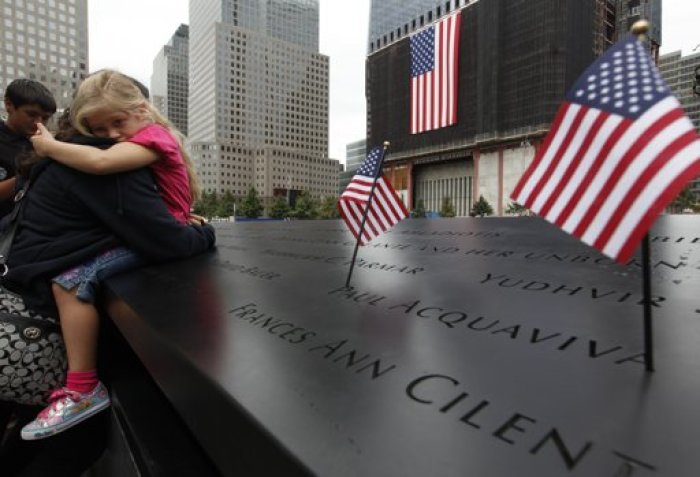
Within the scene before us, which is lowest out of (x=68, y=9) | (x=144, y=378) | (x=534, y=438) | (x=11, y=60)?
(x=144, y=378)

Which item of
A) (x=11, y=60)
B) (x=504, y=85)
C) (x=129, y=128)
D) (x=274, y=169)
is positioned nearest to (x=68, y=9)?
(x=11, y=60)

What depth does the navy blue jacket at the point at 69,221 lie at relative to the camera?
6.67 ft

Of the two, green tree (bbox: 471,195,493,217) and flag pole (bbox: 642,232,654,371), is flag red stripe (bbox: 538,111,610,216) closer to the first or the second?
flag pole (bbox: 642,232,654,371)

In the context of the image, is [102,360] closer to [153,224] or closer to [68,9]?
[153,224]

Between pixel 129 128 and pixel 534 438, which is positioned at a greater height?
pixel 129 128

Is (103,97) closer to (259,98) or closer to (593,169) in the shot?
(593,169)

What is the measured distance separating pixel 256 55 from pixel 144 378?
118935 millimetres

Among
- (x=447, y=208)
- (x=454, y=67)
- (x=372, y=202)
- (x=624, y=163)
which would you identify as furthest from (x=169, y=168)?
(x=447, y=208)

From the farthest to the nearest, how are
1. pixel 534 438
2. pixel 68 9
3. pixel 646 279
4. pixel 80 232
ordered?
pixel 68 9 < pixel 80 232 < pixel 646 279 < pixel 534 438

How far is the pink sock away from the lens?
1920mm

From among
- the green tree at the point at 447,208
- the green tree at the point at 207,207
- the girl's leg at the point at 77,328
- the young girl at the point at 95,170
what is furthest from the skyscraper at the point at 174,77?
the girl's leg at the point at 77,328

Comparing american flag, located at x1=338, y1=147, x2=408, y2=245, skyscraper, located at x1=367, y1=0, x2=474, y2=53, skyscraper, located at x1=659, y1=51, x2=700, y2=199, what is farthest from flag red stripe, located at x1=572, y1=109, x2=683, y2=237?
skyscraper, located at x1=659, y1=51, x2=700, y2=199

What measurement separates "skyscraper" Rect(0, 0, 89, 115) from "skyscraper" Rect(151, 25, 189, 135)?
6109 centimetres

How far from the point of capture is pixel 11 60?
216 feet
